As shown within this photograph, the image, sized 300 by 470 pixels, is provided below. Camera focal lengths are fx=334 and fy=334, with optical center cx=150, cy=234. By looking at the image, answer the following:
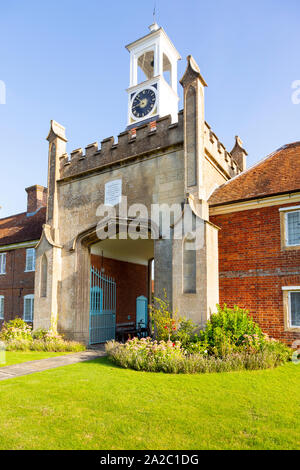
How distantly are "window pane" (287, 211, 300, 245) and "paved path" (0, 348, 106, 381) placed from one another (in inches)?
289

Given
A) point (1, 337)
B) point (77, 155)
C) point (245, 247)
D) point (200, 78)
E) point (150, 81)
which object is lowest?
point (1, 337)

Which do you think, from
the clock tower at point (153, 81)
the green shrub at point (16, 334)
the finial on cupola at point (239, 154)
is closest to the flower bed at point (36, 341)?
the green shrub at point (16, 334)

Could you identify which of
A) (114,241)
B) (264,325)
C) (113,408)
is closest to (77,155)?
(114,241)

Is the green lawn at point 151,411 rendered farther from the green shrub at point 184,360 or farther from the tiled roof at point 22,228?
the tiled roof at point 22,228

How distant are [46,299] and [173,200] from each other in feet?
23.0

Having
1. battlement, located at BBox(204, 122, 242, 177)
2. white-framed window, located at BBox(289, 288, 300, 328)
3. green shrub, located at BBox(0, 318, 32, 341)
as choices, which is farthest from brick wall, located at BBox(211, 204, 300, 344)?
green shrub, located at BBox(0, 318, 32, 341)

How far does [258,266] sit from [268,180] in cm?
Answer: 310

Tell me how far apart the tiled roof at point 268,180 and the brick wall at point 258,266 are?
62 centimetres

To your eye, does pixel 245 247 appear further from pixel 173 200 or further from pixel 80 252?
pixel 80 252

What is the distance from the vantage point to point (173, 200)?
456 inches

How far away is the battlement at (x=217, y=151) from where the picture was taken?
12383 mm

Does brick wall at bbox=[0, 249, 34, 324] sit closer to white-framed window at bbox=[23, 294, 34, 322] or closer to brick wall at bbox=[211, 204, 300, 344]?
white-framed window at bbox=[23, 294, 34, 322]

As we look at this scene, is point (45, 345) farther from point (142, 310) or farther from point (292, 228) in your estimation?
point (292, 228)

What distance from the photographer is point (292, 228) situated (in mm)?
10227
